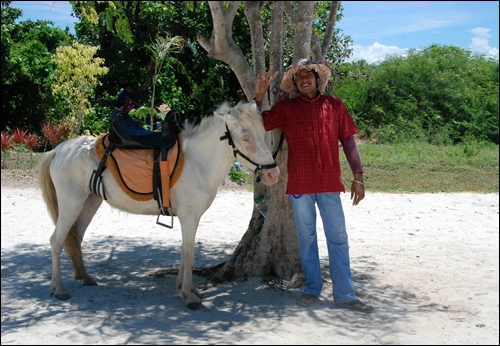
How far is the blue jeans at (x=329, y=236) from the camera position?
4.38 meters

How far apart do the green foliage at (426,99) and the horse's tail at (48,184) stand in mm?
13632

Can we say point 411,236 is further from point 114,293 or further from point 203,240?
point 114,293

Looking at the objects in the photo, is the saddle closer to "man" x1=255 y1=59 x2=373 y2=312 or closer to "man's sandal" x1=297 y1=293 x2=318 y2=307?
"man" x1=255 y1=59 x2=373 y2=312

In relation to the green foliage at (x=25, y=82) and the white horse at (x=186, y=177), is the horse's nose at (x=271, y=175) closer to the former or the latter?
the white horse at (x=186, y=177)

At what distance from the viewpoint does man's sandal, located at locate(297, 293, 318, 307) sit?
4473mm

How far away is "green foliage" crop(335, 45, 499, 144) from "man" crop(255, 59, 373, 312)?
528 inches

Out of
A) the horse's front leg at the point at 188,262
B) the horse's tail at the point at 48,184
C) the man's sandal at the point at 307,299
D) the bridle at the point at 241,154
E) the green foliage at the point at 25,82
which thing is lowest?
the man's sandal at the point at 307,299

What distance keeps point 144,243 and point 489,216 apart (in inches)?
226

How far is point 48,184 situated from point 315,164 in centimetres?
261

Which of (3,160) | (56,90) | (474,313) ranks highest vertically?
(56,90)

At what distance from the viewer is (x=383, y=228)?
808 centimetres

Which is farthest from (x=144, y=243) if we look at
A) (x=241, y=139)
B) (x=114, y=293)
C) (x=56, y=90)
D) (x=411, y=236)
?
(x=56, y=90)

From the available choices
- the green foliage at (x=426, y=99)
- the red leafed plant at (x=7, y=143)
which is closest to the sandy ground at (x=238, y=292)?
the red leafed plant at (x=7, y=143)

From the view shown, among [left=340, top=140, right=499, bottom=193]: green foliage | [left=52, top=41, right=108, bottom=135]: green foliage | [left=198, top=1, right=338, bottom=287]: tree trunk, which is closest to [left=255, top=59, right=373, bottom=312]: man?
[left=198, top=1, right=338, bottom=287]: tree trunk
